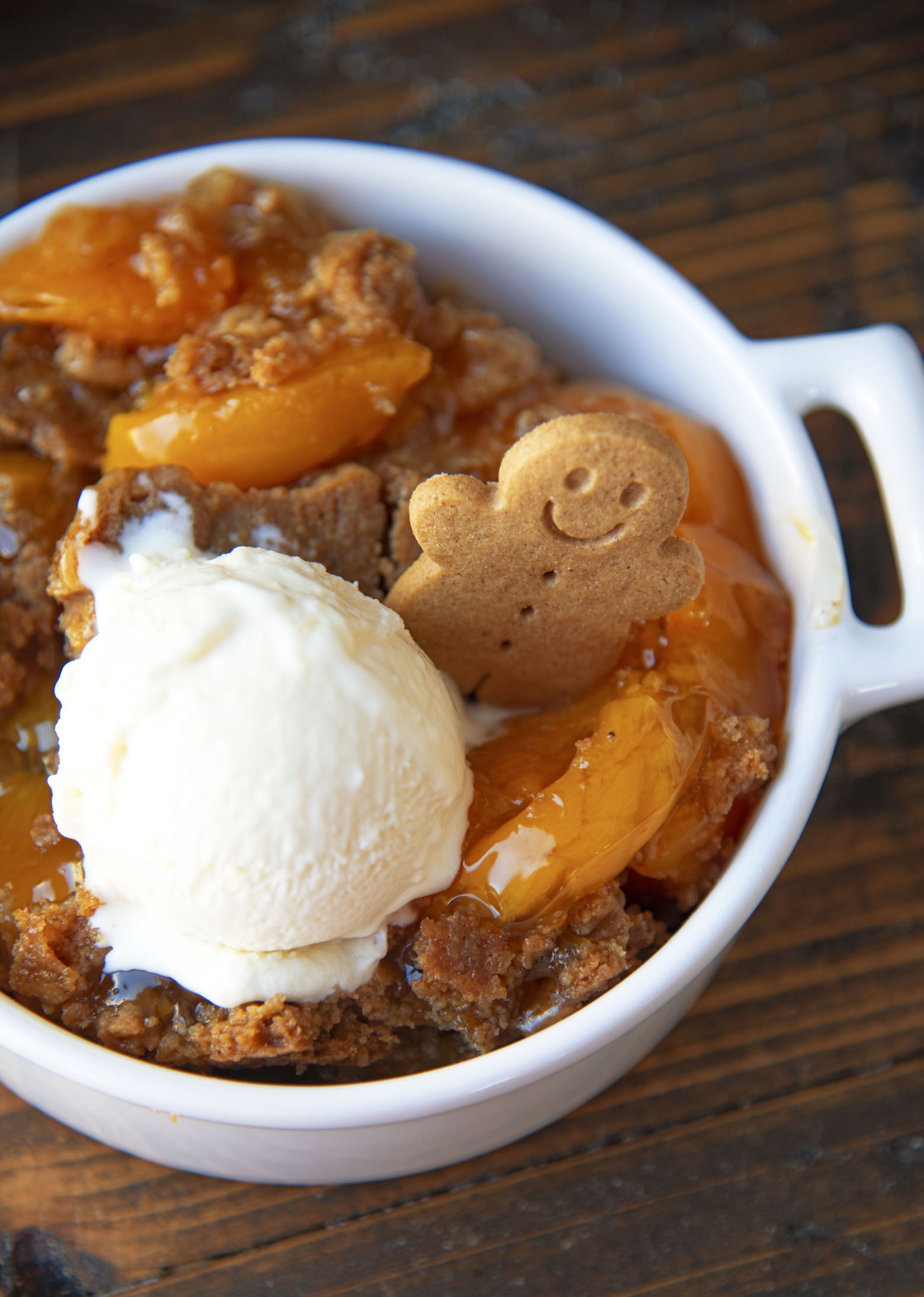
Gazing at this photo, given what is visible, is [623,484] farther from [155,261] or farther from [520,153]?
[520,153]

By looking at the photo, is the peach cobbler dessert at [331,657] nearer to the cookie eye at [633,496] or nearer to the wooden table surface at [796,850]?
the cookie eye at [633,496]

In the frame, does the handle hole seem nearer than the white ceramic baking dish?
No

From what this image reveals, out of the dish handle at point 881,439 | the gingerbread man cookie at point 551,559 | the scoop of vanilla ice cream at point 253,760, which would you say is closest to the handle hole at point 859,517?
the dish handle at point 881,439

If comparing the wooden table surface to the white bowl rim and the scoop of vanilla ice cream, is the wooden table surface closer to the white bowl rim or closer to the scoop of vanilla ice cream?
the white bowl rim

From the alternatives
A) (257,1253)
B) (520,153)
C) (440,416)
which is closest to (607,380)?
(440,416)

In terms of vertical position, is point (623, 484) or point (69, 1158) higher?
point (623, 484)

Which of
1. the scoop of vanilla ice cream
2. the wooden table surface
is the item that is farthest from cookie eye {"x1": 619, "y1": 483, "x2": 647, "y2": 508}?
the wooden table surface
